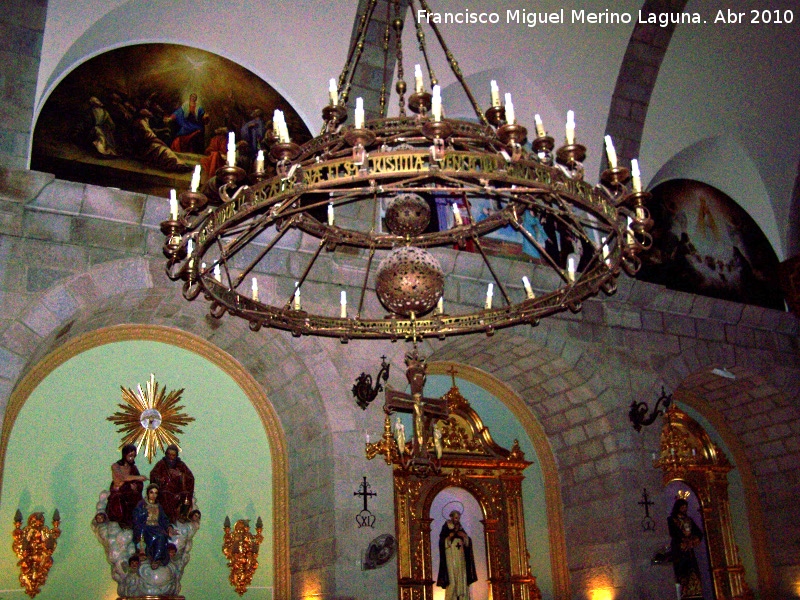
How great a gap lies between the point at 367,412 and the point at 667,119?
4550mm

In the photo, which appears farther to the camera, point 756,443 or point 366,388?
point 756,443

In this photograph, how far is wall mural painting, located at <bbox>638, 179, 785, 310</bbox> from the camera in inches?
371

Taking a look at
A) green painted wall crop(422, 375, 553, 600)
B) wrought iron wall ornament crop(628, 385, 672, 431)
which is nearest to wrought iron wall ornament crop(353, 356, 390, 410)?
green painted wall crop(422, 375, 553, 600)

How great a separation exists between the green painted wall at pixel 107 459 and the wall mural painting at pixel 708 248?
4.42 m

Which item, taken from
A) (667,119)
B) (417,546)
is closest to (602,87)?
(667,119)

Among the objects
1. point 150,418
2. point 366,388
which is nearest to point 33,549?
point 150,418

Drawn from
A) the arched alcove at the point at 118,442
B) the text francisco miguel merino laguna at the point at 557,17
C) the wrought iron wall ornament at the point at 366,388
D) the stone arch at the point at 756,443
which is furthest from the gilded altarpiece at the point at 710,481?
the arched alcove at the point at 118,442

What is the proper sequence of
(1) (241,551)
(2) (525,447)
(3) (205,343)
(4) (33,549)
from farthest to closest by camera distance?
(2) (525,447), (3) (205,343), (1) (241,551), (4) (33,549)

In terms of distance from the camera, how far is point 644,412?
8.20 m

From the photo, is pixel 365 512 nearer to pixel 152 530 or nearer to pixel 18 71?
pixel 152 530

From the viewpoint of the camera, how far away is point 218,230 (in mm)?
3939

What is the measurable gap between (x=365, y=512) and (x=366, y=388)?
975 mm

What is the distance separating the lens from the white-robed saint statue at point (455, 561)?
8.25 metres

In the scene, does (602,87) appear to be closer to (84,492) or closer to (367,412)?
(367,412)
